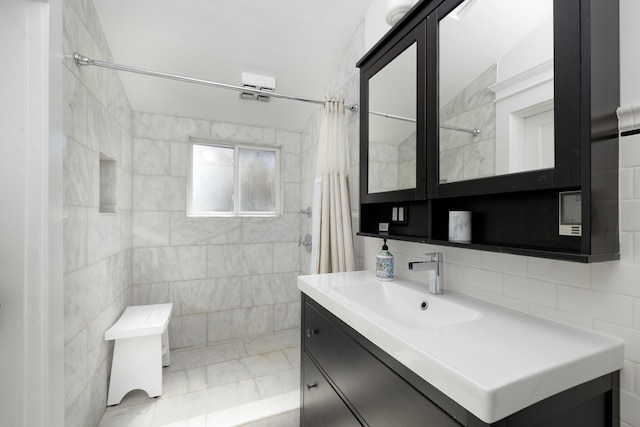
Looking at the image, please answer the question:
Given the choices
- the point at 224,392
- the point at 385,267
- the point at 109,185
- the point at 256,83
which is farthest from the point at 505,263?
the point at 109,185

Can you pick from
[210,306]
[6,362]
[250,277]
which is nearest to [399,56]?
[6,362]

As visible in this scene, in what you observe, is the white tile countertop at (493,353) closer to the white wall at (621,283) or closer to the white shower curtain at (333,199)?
the white wall at (621,283)

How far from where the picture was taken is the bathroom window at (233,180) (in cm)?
269

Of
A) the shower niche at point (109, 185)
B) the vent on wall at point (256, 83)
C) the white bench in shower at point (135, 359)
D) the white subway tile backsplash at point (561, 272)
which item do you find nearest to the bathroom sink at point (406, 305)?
the white subway tile backsplash at point (561, 272)

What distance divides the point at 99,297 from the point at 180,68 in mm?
1623

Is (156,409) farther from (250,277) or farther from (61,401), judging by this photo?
(250,277)

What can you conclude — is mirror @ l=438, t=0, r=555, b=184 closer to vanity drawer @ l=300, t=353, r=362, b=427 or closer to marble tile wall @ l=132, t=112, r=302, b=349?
vanity drawer @ l=300, t=353, r=362, b=427

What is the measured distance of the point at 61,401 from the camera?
114 cm

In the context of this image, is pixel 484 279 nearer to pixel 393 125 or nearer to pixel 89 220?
pixel 393 125

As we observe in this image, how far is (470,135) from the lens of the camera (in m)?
0.99

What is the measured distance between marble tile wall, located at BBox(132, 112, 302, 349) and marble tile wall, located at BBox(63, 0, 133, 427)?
0.37m

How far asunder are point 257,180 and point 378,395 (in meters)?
2.40

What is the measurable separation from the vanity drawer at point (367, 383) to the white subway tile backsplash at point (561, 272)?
21.1 inches

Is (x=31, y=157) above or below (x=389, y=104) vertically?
below
